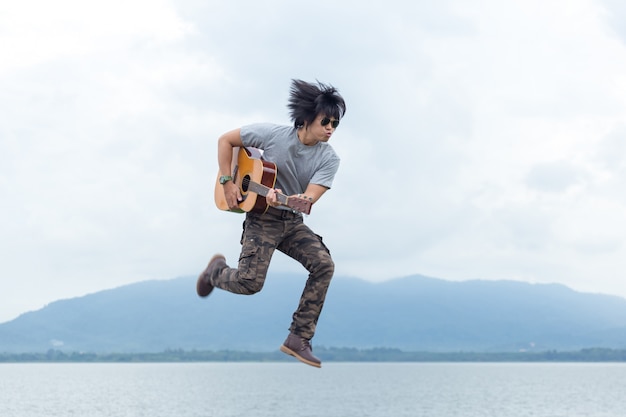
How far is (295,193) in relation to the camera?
10.7 metres

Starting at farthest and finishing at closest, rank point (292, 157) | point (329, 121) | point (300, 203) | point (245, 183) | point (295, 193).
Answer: point (245, 183)
point (295, 193)
point (292, 157)
point (329, 121)
point (300, 203)

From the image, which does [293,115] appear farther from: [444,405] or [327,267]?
[444,405]

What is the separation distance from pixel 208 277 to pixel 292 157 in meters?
2.29

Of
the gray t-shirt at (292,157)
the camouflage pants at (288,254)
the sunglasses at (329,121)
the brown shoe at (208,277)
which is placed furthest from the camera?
the brown shoe at (208,277)

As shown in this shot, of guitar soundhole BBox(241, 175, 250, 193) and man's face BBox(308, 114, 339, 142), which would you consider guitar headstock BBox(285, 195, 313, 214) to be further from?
guitar soundhole BBox(241, 175, 250, 193)

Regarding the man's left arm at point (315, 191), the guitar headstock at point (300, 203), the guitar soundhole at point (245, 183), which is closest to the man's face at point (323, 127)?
the man's left arm at point (315, 191)

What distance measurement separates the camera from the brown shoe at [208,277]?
1176cm

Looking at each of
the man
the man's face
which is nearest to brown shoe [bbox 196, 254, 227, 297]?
the man

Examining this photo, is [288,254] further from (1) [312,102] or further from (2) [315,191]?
(1) [312,102]

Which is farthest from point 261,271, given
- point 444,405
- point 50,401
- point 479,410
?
point 50,401

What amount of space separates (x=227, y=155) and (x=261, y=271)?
153 centimetres

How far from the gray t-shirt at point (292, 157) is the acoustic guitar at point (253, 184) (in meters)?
0.19

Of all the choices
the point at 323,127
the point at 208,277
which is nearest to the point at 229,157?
the point at 323,127

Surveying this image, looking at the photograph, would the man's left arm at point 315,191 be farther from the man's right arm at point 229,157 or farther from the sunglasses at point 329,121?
the man's right arm at point 229,157
